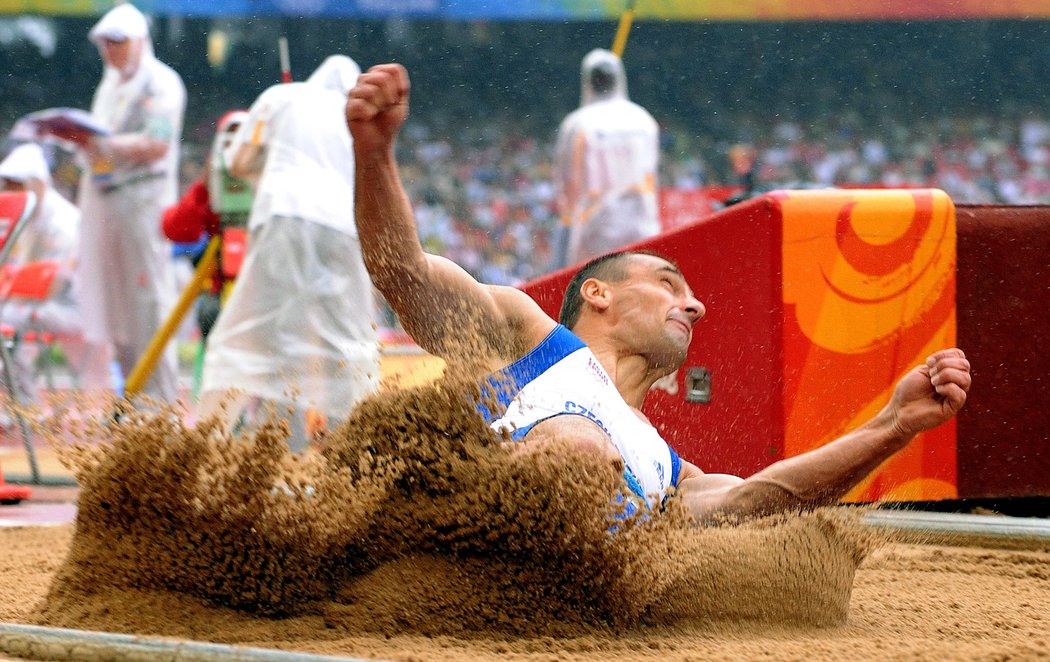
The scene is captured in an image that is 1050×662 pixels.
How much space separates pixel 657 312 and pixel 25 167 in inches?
244

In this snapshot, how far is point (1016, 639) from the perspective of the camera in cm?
214

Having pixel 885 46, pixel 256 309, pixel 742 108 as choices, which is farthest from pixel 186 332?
pixel 885 46

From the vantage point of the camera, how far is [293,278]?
5102 mm

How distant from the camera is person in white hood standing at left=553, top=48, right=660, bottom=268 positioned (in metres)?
8.19

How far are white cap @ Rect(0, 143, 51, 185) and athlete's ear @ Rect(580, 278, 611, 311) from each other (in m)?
5.95

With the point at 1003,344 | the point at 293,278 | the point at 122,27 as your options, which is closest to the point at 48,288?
the point at 122,27

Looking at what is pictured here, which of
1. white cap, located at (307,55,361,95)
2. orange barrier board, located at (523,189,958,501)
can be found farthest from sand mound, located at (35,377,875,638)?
white cap, located at (307,55,361,95)

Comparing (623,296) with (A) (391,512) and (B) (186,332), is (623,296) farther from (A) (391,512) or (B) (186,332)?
(B) (186,332)

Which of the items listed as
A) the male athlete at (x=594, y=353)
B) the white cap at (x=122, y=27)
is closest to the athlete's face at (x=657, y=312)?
the male athlete at (x=594, y=353)

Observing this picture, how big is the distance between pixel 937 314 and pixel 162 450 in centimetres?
224

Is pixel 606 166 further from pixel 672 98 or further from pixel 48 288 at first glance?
pixel 672 98

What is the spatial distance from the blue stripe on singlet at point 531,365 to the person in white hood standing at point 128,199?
4.82 metres

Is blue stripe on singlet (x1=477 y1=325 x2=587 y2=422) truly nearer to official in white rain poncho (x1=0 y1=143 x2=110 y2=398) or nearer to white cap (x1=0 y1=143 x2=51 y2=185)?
official in white rain poncho (x1=0 y1=143 x2=110 y2=398)

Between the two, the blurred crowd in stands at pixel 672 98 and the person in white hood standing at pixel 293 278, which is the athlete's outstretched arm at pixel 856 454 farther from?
the blurred crowd in stands at pixel 672 98
